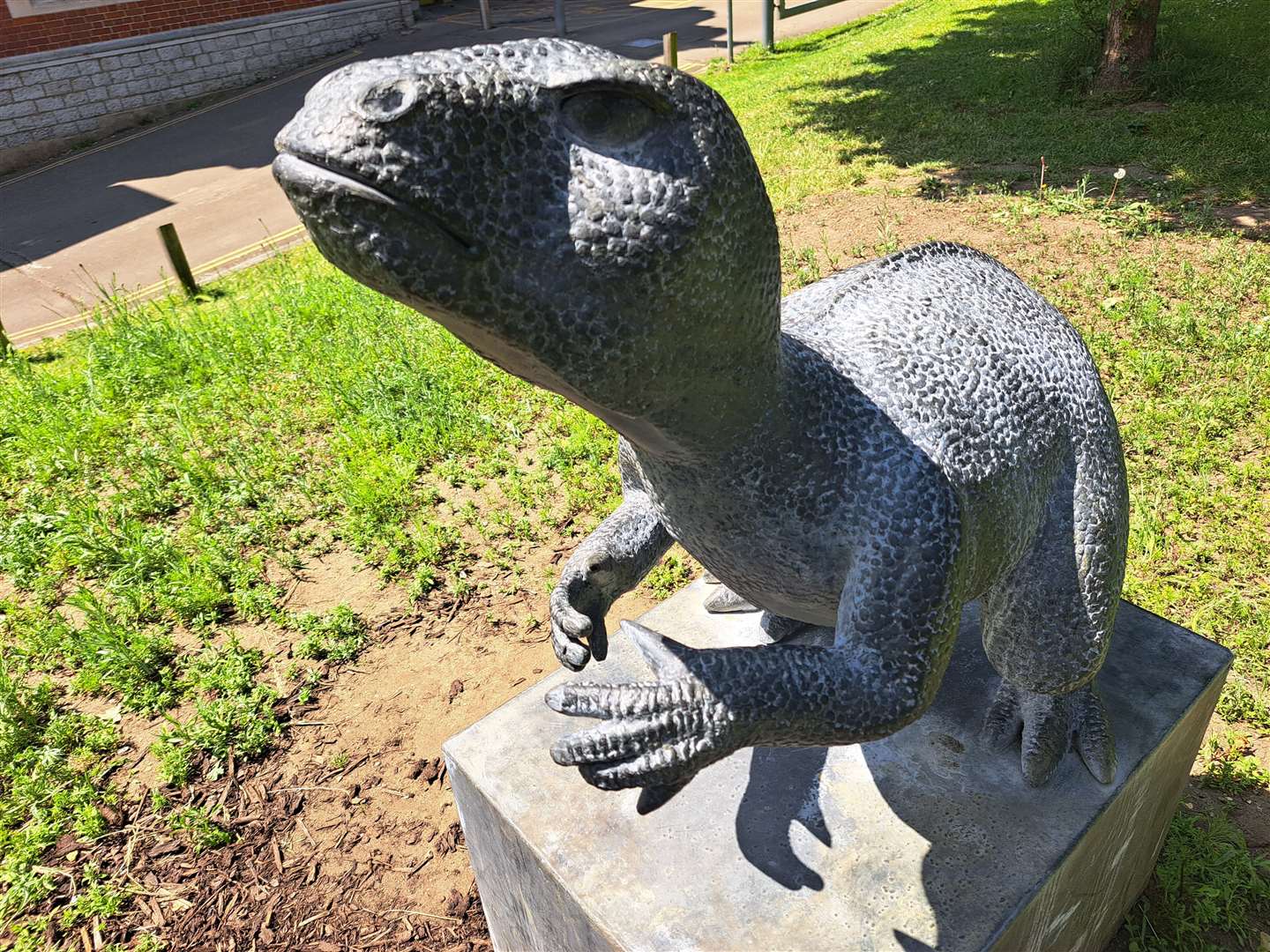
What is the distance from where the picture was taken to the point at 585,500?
4480 mm

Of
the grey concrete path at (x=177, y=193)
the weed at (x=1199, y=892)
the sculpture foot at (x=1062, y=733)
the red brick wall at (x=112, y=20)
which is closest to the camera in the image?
the sculpture foot at (x=1062, y=733)

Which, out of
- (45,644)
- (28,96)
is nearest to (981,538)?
(45,644)

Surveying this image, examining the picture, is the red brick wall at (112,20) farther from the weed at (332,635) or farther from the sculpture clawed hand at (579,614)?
the sculpture clawed hand at (579,614)

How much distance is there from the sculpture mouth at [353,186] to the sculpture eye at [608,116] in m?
0.20

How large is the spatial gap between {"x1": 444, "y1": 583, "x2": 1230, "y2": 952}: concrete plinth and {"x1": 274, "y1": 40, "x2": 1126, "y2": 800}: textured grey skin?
161 mm

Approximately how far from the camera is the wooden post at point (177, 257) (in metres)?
7.73

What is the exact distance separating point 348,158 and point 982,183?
755cm

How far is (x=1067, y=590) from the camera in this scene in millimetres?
1778

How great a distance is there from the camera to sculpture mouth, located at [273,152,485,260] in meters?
0.98

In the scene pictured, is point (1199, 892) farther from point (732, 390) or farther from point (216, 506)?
point (216, 506)

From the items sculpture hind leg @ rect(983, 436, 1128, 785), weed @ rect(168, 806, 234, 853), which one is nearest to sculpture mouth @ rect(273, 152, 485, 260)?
sculpture hind leg @ rect(983, 436, 1128, 785)

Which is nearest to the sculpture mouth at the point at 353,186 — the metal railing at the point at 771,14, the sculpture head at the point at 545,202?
the sculpture head at the point at 545,202

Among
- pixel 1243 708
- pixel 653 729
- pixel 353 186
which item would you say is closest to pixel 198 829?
pixel 653 729

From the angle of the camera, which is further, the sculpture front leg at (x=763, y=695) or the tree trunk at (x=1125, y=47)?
the tree trunk at (x=1125, y=47)
